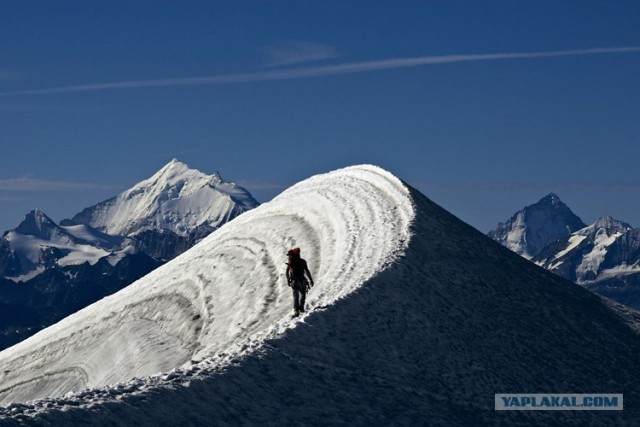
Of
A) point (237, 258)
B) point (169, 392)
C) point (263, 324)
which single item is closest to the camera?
point (169, 392)

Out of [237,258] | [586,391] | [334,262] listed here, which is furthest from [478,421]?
[237,258]

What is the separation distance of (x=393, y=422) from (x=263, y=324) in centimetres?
1380

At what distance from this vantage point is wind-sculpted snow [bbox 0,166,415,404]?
164ft

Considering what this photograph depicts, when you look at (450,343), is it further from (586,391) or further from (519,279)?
Result: (519,279)

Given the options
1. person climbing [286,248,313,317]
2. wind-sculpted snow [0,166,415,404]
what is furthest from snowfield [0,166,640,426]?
person climbing [286,248,313,317]

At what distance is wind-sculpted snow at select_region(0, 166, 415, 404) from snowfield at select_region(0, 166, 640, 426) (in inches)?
5.7

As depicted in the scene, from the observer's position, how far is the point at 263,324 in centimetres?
4691
